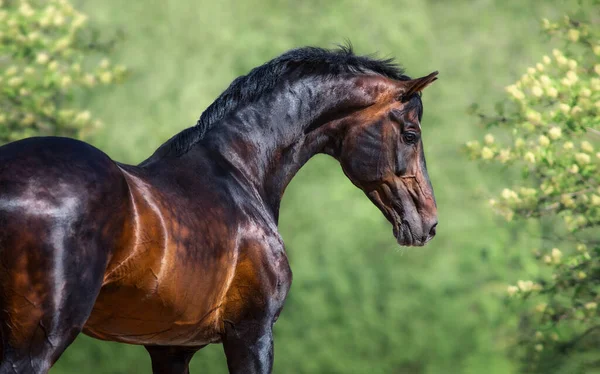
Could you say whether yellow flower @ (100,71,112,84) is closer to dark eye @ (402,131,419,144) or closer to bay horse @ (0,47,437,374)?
bay horse @ (0,47,437,374)

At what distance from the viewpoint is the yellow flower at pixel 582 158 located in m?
7.07

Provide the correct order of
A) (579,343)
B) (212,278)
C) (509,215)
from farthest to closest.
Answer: (579,343) < (509,215) < (212,278)

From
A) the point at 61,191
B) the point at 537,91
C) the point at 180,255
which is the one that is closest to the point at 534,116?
the point at 537,91

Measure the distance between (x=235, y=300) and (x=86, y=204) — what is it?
3.23 feet

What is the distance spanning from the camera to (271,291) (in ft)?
13.1

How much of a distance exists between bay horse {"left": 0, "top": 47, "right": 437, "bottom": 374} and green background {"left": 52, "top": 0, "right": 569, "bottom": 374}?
232 inches

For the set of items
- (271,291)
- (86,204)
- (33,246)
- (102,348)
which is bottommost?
(33,246)

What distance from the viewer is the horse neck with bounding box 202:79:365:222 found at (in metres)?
4.27

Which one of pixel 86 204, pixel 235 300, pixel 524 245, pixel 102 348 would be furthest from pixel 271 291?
pixel 102 348

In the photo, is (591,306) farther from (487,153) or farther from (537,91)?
(537,91)

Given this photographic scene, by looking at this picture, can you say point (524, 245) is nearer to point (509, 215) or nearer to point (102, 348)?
point (509, 215)

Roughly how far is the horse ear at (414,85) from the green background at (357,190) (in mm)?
5896

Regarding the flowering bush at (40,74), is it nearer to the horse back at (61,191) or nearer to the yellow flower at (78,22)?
the yellow flower at (78,22)

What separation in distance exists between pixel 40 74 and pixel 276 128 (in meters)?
6.09
